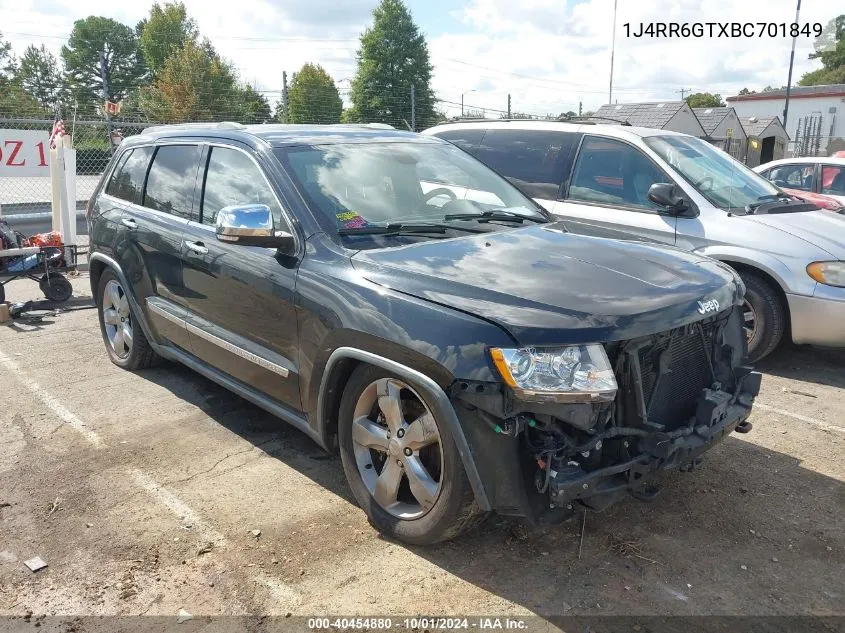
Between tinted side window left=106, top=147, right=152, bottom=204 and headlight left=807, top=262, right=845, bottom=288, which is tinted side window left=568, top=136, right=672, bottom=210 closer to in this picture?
headlight left=807, top=262, right=845, bottom=288

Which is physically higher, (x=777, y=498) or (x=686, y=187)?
(x=686, y=187)

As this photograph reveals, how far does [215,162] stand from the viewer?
431 centimetres

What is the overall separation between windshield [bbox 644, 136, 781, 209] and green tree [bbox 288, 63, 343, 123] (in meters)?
19.3

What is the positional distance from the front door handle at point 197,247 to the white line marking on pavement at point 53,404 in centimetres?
130

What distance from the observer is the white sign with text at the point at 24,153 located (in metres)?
9.23

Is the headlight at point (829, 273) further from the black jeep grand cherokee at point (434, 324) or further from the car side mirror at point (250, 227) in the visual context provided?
the car side mirror at point (250, 227)

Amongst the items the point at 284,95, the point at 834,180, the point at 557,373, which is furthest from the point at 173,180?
the point at 284,95

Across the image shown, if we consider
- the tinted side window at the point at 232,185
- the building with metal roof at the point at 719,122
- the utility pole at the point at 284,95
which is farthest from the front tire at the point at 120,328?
the building with metal roof at the point at 719,122

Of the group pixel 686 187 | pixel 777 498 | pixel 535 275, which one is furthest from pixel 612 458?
pixel 686 187

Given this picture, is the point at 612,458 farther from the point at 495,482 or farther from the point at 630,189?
the point at 630,189

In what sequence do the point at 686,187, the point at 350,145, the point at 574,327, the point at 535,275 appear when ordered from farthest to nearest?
the point at 686,187 < the point at 350,145 < the point at 535,275 < the point at 574,327

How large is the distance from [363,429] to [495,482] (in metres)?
0.77

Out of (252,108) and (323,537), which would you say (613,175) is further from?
(252,108)

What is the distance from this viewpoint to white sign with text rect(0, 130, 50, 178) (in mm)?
9227
